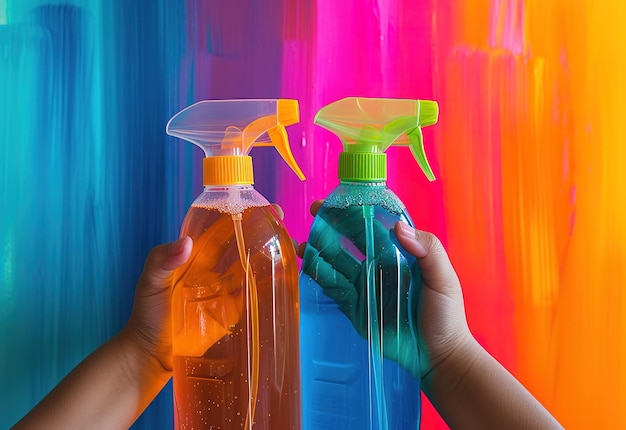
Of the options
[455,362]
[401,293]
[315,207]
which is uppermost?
[315,207]

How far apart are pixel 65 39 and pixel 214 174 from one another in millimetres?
363

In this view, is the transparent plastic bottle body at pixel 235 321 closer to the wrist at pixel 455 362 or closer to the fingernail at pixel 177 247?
the fingernail at pixel 177 247

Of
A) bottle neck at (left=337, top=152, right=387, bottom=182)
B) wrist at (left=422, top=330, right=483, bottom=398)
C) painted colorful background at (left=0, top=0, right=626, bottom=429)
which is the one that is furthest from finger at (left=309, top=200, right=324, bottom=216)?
wrist at (left=422, top=330, right=483, bottom=398)

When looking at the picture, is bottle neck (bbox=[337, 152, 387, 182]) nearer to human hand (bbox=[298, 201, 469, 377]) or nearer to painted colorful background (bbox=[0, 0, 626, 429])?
human hand (bbox=[298, 201, 469, 377])

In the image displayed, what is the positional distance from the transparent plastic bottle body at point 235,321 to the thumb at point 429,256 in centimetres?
16

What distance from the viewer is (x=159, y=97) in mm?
897

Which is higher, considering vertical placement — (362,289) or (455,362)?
(362,289)

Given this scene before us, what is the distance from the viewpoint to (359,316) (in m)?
0.79

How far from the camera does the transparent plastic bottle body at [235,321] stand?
0.74 m

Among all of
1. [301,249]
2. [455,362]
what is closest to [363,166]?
[301,249]

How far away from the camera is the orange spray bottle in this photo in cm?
74

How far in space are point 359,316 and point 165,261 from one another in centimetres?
27

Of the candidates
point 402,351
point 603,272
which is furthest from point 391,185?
point 603,272

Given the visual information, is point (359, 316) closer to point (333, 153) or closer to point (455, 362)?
point (455, 362)
